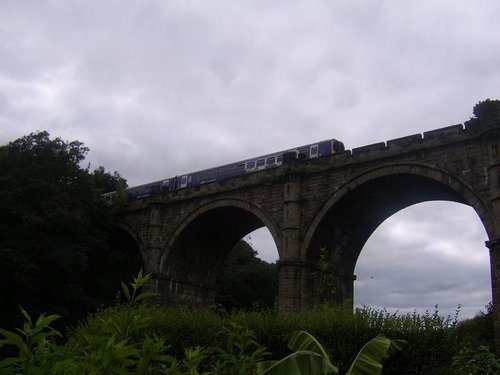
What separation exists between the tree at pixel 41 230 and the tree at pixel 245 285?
1478 centimetres

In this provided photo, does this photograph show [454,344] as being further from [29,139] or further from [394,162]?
[29,139]

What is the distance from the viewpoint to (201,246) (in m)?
33.0

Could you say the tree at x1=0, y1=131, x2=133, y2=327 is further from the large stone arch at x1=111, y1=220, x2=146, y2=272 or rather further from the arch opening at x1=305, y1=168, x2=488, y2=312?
the arch opening at x1=305, y1=168, x2=488, y2=312

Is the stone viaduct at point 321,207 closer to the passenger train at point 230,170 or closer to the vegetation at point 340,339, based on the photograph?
the passenger train at point 230,170

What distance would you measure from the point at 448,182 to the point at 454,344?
1078 cm

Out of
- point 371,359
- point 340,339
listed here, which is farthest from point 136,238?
point 371,359

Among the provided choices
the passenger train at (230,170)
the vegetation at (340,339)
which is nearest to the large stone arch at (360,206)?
the passenger train at (230,170)

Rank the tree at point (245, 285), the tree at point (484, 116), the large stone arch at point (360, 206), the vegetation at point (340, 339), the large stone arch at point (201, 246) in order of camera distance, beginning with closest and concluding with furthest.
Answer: the vegetation at point (340, 339)
the tree at point (484, 116)
the large stone arch at point (360, 206)
the large stone arch at point (201, 246)
the tree at point (245, 285)

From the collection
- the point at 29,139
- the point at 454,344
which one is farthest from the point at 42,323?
the point at 29,139

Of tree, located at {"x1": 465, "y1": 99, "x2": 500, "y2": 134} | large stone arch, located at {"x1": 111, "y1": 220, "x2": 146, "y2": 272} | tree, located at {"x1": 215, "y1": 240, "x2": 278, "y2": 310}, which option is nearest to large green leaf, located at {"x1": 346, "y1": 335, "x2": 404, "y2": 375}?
tree, located at {"x1": 465, "y1": 99, "x2": 500, "y2": 134}

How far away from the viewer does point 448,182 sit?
21.5 meters

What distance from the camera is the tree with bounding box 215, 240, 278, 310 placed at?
4303cm

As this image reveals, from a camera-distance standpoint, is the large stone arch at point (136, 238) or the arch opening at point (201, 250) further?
the large stone arch at point (136, 238)

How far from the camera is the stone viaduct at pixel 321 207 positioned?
20.9 metres
